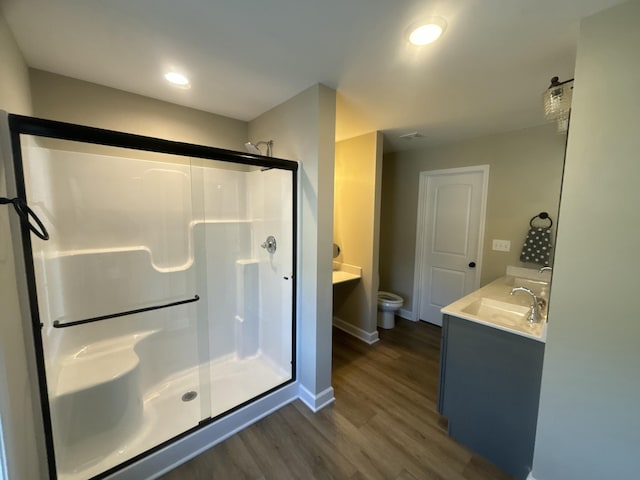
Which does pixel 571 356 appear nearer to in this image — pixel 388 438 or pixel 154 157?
pixel 388 438

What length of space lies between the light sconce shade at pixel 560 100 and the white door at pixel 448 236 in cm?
150

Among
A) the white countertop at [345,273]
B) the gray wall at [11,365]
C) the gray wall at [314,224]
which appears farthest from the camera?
the white countertop at [345,273]

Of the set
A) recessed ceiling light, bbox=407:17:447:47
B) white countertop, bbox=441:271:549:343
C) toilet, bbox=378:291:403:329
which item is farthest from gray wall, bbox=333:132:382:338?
recessed ceiling light, bbox=407:17:447:47

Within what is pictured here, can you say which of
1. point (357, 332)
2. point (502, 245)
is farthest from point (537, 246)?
point (357, 332)

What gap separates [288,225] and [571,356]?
184 centimetres

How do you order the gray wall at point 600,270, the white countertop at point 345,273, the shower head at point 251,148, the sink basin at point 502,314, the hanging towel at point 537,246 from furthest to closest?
the white countertop at point 345,273, the hanging towel at point 537,246, the shower head at point 251,148, the sink basin at point 502,314, the gray wall at point 600,270

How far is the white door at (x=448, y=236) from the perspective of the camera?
2.99 metres

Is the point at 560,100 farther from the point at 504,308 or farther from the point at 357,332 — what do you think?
the point at 357,332

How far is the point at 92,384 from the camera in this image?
153 cm

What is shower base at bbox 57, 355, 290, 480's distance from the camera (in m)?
1.49

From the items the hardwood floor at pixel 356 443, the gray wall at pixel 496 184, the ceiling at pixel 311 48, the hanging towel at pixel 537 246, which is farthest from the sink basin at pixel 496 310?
the ceiling at pixel 311 48

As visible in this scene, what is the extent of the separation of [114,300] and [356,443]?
6.70 feet

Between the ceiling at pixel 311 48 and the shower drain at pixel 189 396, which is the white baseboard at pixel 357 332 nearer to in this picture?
the shower drain at pixel 189 396

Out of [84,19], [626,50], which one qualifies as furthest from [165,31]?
[626,50]
